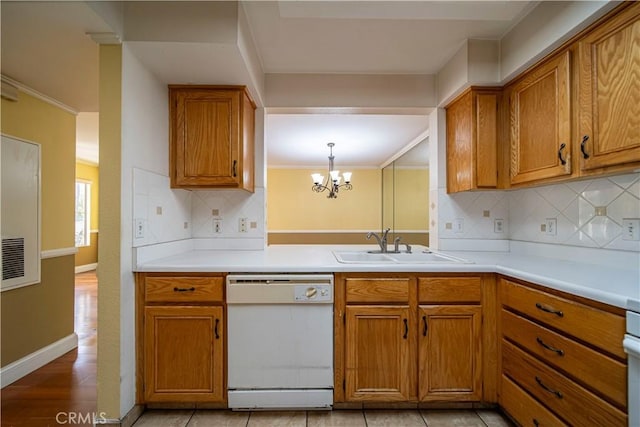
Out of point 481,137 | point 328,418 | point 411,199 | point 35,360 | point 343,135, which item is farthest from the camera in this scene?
point 411,199

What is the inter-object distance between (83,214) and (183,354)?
6.53 m

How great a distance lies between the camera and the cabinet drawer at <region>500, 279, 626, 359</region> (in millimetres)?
1077

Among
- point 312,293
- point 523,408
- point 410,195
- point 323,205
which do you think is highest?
point 410,195

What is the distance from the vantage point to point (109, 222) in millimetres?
1640

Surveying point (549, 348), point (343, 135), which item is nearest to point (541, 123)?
point (549, 348)

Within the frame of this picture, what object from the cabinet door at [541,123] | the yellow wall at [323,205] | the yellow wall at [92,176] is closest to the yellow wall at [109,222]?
the cabinet door at [541,123]

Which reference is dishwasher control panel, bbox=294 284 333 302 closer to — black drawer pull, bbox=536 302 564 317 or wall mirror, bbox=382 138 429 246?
black drawer pull, bbox=536 302 564 317

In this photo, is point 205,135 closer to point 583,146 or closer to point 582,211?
point 583,146

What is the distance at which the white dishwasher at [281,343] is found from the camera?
5.79 ft

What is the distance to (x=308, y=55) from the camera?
221 centimetres

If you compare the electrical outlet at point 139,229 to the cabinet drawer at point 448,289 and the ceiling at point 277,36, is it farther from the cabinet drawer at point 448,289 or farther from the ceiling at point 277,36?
the cabinet drawer at point 448,289

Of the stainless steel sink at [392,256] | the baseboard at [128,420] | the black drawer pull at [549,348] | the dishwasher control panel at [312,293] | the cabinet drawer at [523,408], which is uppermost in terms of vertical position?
the stainless steel sink at [392,256]

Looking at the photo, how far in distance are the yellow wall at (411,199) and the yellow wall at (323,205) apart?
1154mm

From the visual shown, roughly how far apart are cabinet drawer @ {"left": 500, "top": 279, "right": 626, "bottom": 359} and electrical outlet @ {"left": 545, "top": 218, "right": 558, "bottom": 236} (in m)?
0.65
